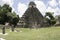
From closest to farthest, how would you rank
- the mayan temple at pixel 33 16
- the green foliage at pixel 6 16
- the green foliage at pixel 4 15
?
1. the green foliage at pixel 6 16
2. the green foliage at pixel 4 15
3. the mayan temple at pixel 33 16

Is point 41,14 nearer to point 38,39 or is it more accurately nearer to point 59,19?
point 59,19

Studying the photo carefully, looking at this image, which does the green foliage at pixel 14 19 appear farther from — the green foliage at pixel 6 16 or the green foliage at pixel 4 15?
the green foliage at pixel 4 15

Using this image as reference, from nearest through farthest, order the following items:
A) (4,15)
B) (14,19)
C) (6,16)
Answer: (6,16)
(4,15)
(14,19)

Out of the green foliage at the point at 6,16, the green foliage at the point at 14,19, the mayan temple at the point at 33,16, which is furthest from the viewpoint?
the mayan temple at the point at 33,16

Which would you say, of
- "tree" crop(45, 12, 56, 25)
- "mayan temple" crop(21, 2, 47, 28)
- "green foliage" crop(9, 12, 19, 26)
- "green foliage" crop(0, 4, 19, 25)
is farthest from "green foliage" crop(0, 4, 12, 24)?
"tree" crop(45, 12, 56, 25)

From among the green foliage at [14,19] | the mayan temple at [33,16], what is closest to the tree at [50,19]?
the mayan temple at [33,16]

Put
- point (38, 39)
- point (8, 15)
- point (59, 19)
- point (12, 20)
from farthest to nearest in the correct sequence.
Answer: point (59, 19) → point (12, 20) → point (8, 15) → point (38, 39)

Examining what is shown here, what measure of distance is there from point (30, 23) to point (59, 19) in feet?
75.4

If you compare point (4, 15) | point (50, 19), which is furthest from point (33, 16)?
point (4, 15)

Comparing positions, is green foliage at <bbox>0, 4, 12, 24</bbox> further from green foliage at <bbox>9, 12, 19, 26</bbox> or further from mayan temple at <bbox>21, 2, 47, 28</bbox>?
mayan temple at <bbox>21, 2, 47, 28</bbox>

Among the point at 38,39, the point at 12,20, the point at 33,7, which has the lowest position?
the point at 38,39

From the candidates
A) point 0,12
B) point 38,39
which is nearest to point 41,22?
point 0,12

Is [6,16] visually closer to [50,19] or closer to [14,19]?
[14,19]

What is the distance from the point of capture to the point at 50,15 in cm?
10181
